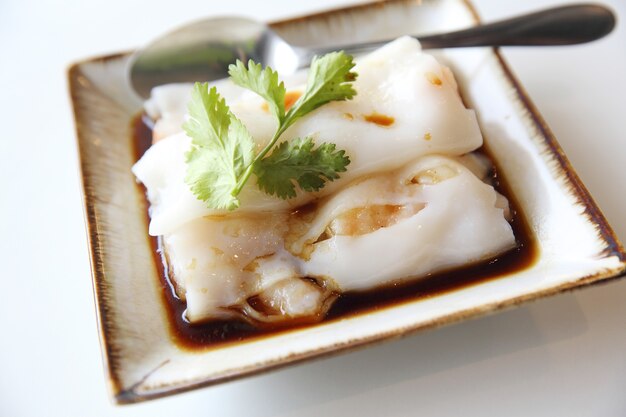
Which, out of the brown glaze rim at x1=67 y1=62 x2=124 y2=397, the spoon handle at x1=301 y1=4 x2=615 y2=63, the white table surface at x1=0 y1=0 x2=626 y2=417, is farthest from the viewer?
the spoon handle at x1=301 y1=4 x2=615 y2=63

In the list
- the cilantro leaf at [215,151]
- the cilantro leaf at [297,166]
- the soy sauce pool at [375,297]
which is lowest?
the soy sauce pool at [375,297]

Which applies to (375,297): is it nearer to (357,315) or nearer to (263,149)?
(357,315)

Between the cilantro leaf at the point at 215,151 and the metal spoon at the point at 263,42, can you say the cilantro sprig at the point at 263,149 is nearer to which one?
the cilantro leaf at the point at 215,151

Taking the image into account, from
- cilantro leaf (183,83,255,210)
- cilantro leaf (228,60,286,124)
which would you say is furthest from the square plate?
cilantro leaf (228,60,286,124)

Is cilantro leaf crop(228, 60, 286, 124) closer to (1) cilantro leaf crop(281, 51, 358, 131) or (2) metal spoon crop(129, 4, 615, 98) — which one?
(1) cilantro leaf crop(281, 51, 358, 131)

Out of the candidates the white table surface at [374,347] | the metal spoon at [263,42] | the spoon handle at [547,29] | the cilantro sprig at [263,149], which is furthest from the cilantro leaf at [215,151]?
the spoon handle at [547,29]

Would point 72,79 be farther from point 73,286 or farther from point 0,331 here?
point 0,331

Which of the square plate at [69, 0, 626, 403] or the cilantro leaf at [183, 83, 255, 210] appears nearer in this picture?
the square plate at [69, 0, 626, 403]
